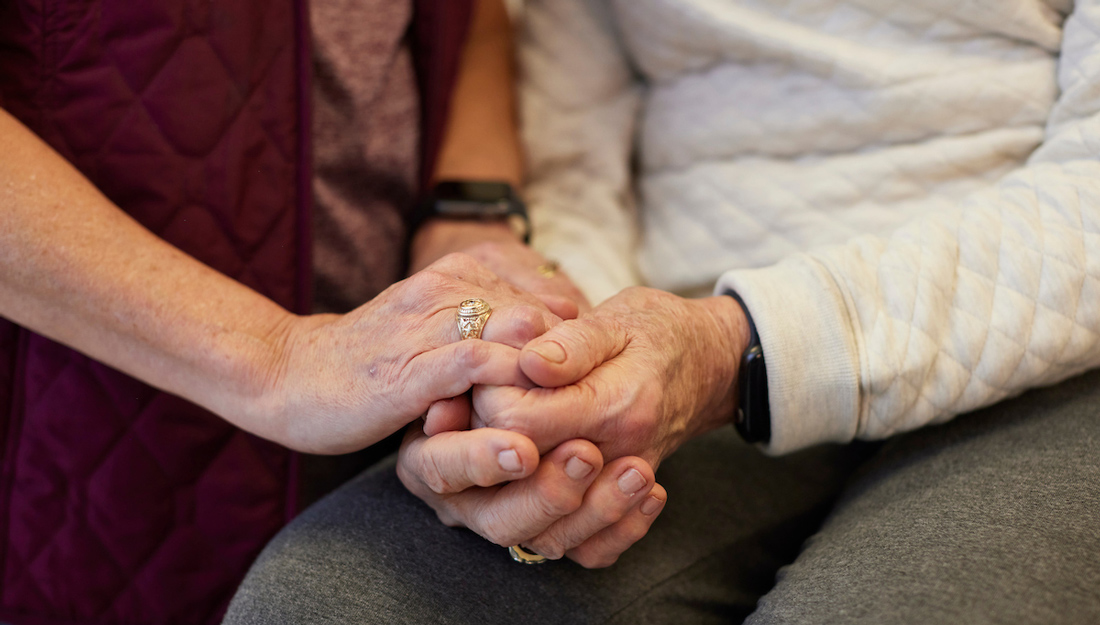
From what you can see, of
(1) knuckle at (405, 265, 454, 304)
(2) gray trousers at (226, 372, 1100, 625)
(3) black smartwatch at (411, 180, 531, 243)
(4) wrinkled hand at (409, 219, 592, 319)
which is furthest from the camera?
(3) black smartwatch at (411, 180, 531, 243)

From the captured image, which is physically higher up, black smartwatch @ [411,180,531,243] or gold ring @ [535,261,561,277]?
gold ring @ [535,261,561,277]

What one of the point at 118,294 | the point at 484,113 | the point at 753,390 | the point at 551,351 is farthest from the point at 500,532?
the point at 484,113

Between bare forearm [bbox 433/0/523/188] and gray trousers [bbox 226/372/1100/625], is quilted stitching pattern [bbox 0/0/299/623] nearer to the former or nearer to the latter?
gray trousers [bbox 226/372/1100/625]

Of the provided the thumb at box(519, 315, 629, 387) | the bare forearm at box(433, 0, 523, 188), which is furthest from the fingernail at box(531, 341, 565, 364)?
the bare forearm at box(433, 0, 523, 188)

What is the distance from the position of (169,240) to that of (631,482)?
0.55m

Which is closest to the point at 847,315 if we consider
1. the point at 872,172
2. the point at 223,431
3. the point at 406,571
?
the point at 872,172

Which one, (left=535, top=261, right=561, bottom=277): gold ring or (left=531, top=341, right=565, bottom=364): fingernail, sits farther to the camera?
(left=535, top=261, right=561, bottom=277): gold ring

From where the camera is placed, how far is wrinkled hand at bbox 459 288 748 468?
0.56 metres

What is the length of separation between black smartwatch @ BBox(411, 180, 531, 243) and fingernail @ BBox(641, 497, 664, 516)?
0.53 meters

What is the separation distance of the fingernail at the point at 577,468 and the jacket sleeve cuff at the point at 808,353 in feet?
0.75

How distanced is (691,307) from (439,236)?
0.44 metres

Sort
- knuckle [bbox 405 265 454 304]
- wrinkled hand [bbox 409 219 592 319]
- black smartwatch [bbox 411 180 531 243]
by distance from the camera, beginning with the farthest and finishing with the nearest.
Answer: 1. black smartwatch [bbox 411 180 531 243]
2. wrinkled hand [bbox 409 219 592 319]
3. knuckle [bbox 405 265 454 304]

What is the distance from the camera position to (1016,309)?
653 millimetres

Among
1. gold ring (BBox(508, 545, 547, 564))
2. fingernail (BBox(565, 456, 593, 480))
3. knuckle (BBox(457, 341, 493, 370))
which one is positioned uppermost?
knuckle (BBox(457, 341, 493, 370))
